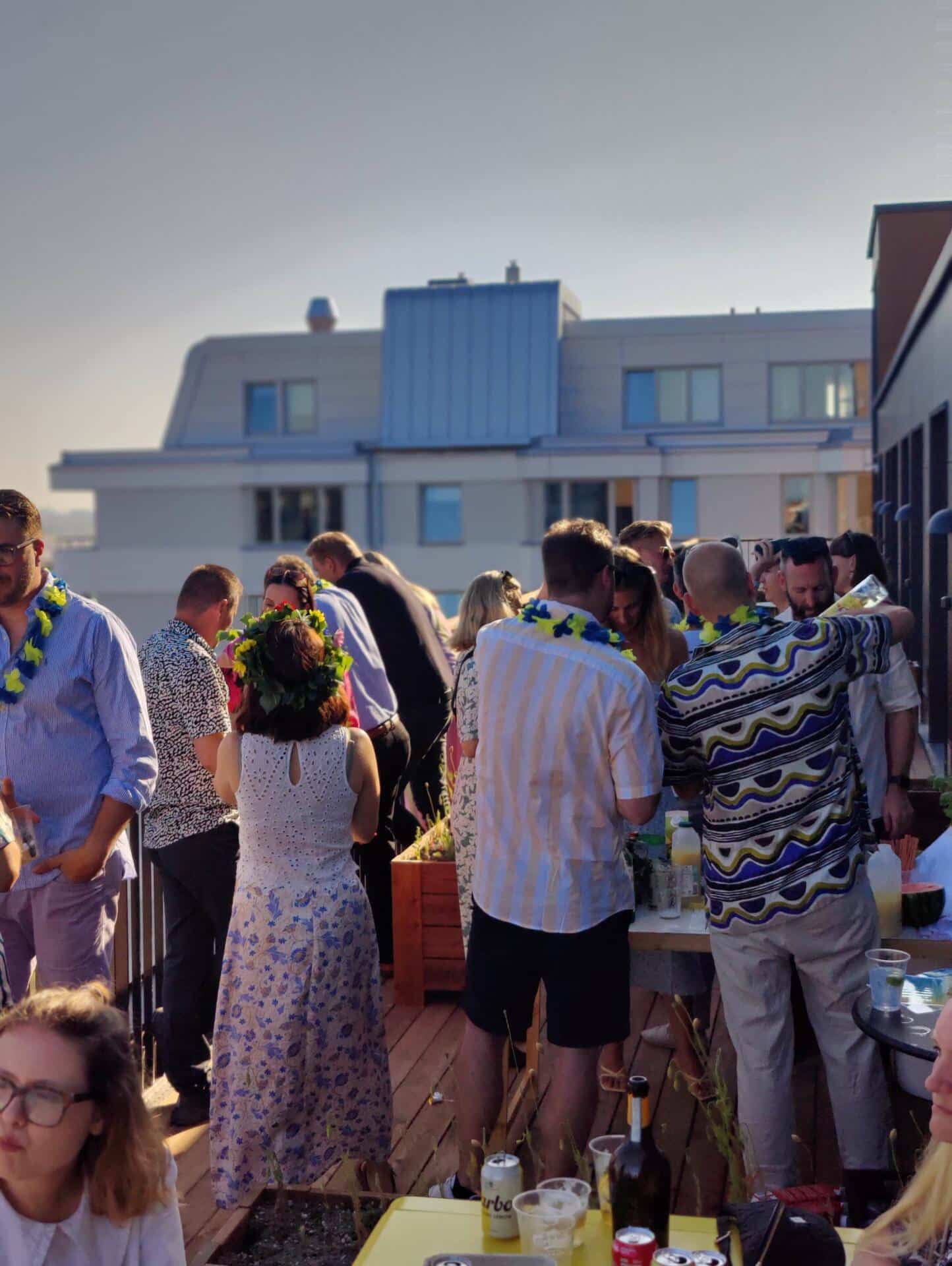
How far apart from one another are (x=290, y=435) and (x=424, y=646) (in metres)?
30.9

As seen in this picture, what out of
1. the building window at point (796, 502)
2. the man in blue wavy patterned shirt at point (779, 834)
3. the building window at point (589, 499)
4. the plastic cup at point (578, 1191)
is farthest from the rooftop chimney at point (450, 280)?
the plastic cup at point (578, 1191)

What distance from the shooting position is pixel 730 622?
3.40 m

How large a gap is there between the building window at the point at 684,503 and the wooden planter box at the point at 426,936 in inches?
1084

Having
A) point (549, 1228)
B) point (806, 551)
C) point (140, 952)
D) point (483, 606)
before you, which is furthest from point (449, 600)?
point (549, 1228)

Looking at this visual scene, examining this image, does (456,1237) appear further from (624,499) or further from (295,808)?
(624,499)

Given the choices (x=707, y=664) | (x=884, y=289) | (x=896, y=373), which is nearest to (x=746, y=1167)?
(x=707, y=664)

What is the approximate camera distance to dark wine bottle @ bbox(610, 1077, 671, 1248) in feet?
7.48

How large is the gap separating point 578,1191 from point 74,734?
6.66 feet

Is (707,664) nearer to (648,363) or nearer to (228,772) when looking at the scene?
(228,772)

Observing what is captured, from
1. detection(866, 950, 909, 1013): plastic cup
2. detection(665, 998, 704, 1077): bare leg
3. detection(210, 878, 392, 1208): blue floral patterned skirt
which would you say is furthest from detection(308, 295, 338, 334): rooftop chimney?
detection(866, 950, 909, 1013): plastic cup

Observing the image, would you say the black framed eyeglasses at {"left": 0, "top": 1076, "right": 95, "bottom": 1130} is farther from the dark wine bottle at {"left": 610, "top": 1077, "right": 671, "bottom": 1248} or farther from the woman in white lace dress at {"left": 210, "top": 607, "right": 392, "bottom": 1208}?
the woman in white lace dress at {"left": 210, "top": 607, "right": 392, "bottom": 1208}

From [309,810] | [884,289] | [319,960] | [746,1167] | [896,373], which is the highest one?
[884,289]

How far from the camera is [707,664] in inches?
131

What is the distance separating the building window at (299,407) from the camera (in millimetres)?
36406
